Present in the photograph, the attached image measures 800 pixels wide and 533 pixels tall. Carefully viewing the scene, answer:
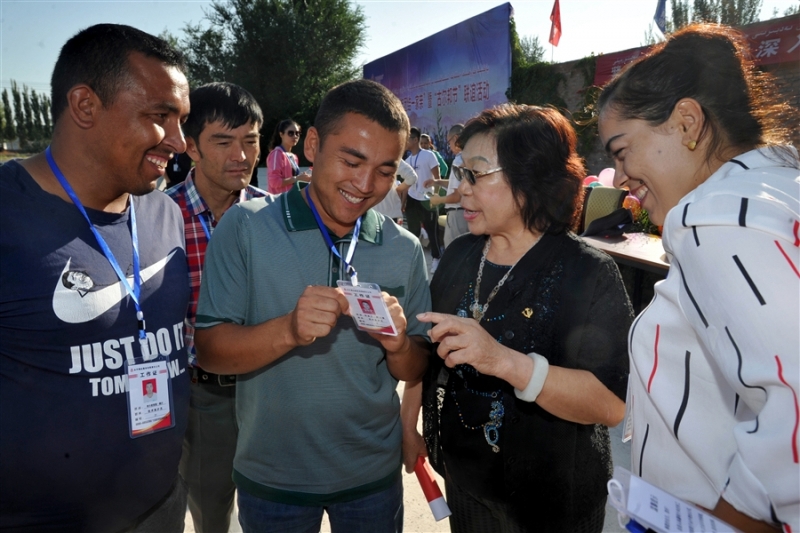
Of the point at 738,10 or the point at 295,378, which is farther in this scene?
the point at 738,10

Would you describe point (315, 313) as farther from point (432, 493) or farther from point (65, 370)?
point (432, 493)

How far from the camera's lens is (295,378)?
1736 millimetres

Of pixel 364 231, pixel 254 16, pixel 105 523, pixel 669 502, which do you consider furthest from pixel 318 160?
pixel 254 16

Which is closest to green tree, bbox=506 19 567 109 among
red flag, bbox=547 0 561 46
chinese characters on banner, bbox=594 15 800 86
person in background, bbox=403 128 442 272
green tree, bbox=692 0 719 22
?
red flag, bbox=547 0 561 46

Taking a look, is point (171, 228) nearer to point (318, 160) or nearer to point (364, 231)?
point (318, 160)

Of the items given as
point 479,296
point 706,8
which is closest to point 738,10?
point 706,8

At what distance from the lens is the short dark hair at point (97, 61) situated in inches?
63.6

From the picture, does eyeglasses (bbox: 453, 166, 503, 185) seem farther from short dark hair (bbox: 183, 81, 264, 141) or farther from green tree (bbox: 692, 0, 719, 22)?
green tree (bbox: 692, 0, 719, 22)

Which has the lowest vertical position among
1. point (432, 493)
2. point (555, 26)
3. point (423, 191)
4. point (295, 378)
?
point (432, 493)

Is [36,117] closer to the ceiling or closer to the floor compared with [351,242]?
closer to the ceiling

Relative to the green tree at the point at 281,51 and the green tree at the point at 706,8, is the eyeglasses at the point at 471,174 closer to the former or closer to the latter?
the green tree at the point at 706,8

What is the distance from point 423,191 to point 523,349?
7702 mm

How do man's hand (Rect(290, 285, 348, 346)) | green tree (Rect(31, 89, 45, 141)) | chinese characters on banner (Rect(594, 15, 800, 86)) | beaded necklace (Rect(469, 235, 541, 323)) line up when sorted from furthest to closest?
green tree (Rect(31, 89, 45, 141))
chinese characters on banner (Rect(594, 15, 800, 86))
beaded necklace (Rect(469, 235, 541, 323))
man's hand (Rect(290, 285, 348, 346))

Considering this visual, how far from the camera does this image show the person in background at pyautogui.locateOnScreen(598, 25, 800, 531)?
934 mm
